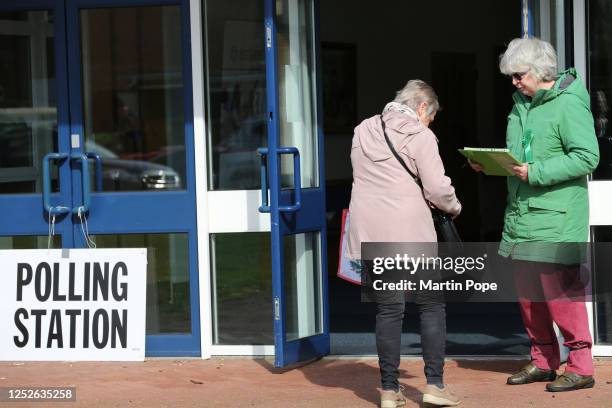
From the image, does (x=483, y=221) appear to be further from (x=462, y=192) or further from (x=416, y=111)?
(x=416, y=111)

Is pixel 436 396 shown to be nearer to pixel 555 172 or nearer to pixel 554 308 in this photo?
pixel 554 308

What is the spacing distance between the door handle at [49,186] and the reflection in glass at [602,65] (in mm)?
3167

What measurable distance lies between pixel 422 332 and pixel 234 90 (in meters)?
2.30

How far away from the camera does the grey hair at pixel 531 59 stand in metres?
5.57

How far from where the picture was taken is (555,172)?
215 inches

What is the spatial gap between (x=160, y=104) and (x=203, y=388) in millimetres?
9242

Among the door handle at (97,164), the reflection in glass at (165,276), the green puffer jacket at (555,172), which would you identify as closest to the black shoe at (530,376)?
the green puffer jacket at (555,172)

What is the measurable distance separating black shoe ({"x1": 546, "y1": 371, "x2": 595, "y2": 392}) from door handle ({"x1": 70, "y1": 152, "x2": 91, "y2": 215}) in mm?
2951

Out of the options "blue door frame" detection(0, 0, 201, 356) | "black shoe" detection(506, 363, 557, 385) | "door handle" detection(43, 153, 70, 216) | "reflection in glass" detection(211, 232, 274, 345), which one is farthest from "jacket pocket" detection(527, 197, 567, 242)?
"door handle" detection(43, 153, 70, 216)

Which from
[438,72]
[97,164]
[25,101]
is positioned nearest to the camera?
[97,164]

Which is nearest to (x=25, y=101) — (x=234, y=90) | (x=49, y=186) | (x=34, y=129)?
(x=34, y=129)

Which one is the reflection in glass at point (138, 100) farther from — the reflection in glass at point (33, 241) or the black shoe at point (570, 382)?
the black shoe at point (570, 382)

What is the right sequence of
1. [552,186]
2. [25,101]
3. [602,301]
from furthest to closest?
1. [25,101]
2. [602,301]
3. [552,186]

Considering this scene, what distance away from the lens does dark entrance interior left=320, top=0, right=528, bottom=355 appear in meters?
12.6
